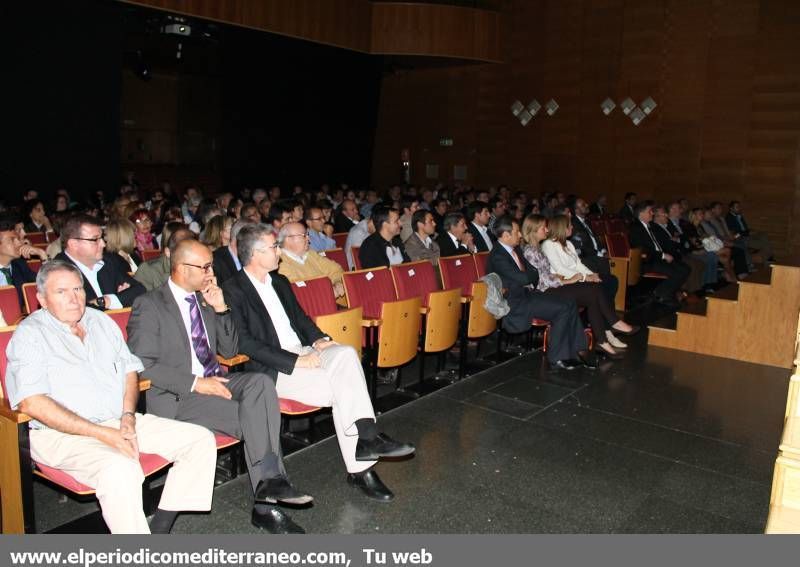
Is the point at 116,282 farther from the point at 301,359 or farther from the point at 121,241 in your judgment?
the point at 301,359

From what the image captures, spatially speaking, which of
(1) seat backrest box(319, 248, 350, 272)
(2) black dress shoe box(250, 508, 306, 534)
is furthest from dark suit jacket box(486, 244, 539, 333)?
(2) black dress shoe box(250, 508, 306, 534)

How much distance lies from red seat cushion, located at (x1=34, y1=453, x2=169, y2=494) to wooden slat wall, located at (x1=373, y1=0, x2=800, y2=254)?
1179 centimetres

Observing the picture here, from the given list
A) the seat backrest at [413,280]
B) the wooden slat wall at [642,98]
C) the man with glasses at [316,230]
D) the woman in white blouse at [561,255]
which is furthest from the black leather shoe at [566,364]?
the wooden slat wall at [642,98]

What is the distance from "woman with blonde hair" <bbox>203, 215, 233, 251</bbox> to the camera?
495 cm

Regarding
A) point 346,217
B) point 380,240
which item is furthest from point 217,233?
point 346,217

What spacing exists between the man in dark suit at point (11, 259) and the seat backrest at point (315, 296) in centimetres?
177

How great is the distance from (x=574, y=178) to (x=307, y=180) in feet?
17.8

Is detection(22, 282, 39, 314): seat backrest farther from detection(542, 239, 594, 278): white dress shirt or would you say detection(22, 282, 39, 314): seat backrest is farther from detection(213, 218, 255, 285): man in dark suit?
detection(542, 239, 594, 278): white dress shirt

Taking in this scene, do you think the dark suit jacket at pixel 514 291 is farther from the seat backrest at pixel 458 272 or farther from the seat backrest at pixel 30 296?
the seat backrest at pixel 30 296

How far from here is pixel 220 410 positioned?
2.94m

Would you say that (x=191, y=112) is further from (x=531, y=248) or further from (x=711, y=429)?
(x=711, y=429)

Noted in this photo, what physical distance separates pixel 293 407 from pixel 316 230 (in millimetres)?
3061

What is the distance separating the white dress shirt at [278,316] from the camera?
354 centimetres
